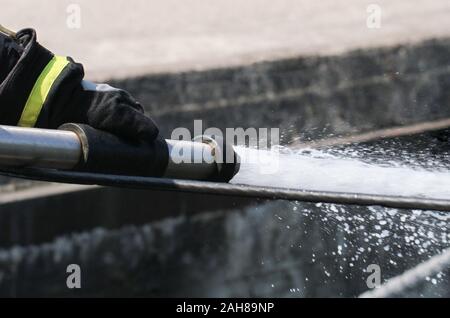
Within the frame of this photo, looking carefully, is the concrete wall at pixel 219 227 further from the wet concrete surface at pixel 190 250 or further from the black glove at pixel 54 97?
the black glove at pixel 54 97

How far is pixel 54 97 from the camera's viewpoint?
92 cm

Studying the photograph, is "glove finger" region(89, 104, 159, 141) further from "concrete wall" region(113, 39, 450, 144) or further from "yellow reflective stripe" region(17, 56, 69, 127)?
"concrete wall" region(113, 39, 450, 144)

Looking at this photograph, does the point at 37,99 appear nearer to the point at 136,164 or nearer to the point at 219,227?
the point at 136,164

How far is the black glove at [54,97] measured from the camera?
2.98 feet

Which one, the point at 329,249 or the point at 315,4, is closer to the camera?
the point at 329,249

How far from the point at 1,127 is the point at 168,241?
1.61 metres

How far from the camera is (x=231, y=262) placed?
2471 millimetres

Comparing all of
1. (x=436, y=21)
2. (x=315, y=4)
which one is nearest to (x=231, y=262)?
(x=436, y=21)

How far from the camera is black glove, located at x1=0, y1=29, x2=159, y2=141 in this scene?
35.8 inches

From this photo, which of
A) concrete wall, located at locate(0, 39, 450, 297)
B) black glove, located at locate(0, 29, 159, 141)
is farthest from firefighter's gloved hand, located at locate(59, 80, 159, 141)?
concrete wall, located at locate(0, 39, 450, 297)

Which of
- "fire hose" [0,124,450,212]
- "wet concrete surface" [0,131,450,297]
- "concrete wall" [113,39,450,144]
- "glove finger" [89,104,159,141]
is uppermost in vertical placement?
"concrete wall" [113,39,450,144]

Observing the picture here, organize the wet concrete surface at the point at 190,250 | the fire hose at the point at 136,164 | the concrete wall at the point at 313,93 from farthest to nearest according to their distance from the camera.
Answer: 1. the concrete wall at the point at 313,93
2. the wet concrete surface at the point at 190,250
3. the fire hose at the point at 136,164

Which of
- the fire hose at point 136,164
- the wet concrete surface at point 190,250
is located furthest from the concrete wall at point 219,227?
the fire hose at point 136,164
